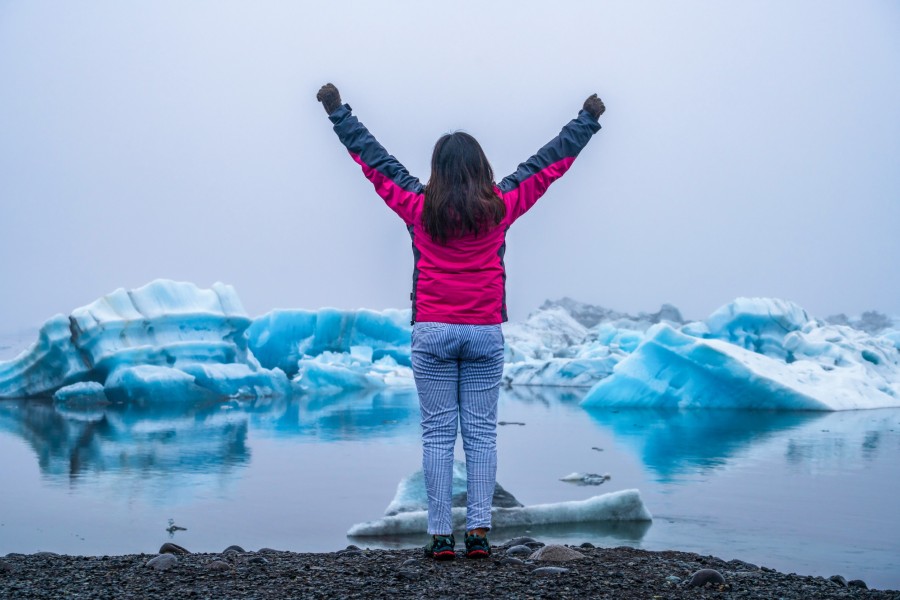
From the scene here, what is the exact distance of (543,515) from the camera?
12.1 ft

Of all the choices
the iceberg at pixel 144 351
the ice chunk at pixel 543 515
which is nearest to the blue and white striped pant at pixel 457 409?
the ice chunk at pixel 543 515

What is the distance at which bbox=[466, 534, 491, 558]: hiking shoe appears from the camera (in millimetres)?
2182

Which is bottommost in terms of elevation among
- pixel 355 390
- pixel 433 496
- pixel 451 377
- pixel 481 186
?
pixel 433 496

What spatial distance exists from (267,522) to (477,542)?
1769 millimetres

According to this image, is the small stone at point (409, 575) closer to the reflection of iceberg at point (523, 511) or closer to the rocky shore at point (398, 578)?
the rocky shore at point (398, 578)

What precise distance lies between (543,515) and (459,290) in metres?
1.74

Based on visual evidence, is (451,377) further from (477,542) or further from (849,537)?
(849,537)

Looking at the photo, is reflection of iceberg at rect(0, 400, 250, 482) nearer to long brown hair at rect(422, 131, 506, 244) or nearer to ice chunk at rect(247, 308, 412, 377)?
long brown hair at rect(422, 131, 506, 244)

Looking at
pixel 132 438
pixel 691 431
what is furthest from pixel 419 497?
pixel 691 431

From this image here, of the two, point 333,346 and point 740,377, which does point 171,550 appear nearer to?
point 740,377

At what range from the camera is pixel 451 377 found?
2.28 metres

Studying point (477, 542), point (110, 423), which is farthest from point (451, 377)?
point (110, 423)

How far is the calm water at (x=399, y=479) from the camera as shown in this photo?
336cm

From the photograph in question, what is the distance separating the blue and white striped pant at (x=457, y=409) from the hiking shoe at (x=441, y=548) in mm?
18
